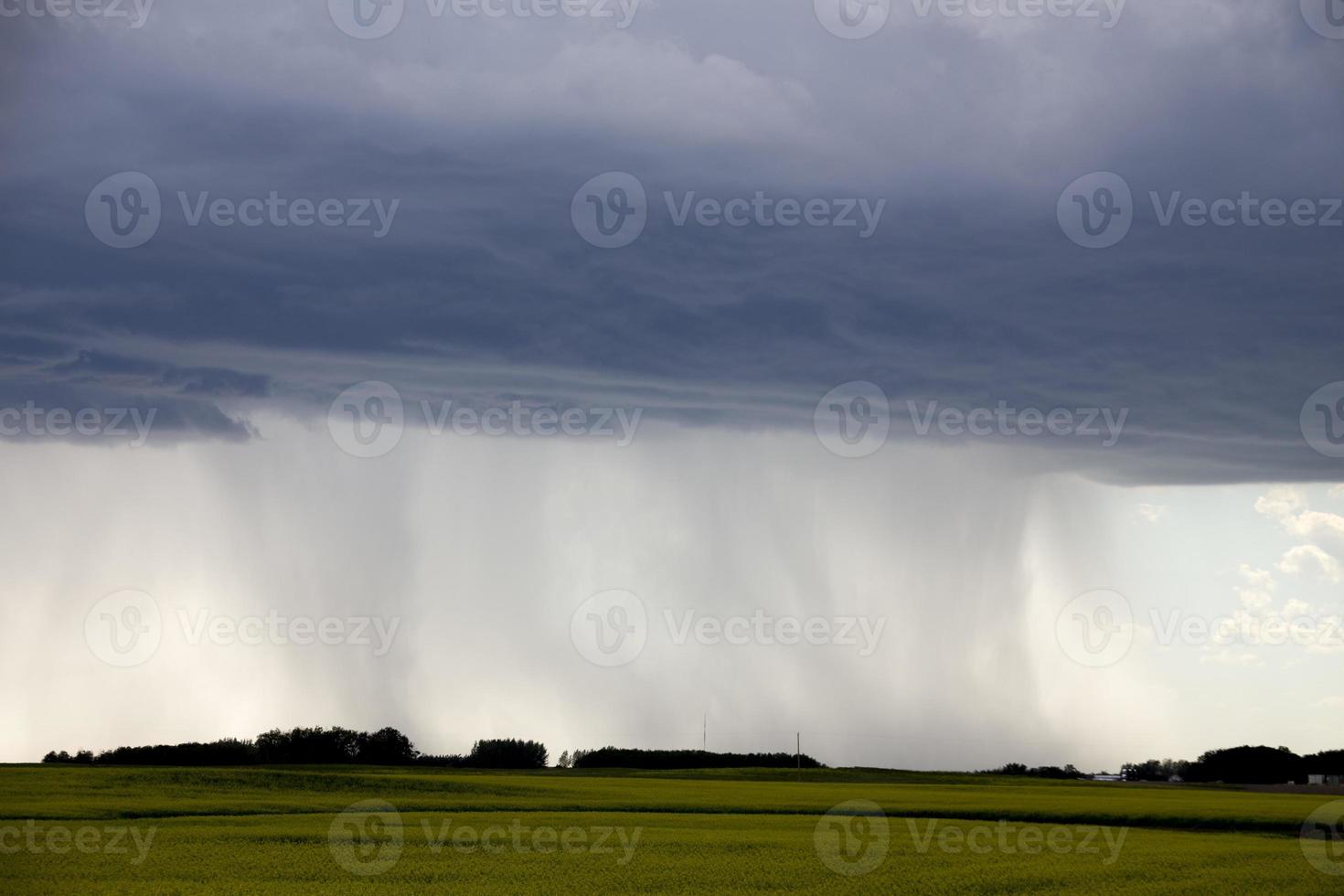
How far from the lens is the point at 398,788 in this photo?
90.2 meters

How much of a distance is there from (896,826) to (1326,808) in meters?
34.0

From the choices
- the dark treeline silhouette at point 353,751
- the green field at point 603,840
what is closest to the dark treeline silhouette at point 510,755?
the dark treeline silhouette at point 353,751

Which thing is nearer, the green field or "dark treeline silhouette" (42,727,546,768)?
the green field

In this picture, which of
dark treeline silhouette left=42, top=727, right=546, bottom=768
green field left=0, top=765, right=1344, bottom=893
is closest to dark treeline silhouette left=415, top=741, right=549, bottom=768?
dark treeline silhouette left=42, top=727, right=546, bottom=768

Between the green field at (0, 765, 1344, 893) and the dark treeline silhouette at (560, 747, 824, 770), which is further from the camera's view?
the dark treeline silhouette at (560, 747, 824, 770)

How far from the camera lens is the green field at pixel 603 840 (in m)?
43.7

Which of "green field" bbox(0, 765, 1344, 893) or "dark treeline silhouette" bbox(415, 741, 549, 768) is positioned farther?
"dark treeline silhouette" bbox(415, 741, 549, 768)

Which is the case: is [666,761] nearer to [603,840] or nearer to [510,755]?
[510,755]

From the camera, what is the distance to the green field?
43.7 meters

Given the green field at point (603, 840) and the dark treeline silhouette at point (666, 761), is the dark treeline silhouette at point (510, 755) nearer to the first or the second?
the dark treeline silhouette at point (666, 761)

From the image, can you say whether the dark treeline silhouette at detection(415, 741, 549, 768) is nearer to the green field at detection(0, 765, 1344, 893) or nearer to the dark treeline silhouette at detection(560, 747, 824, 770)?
the dark treeline silhouette at detection(560, 747, 824, 770)

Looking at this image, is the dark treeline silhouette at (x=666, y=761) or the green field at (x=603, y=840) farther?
the dark treeline silhouette at (x=666, y=761)

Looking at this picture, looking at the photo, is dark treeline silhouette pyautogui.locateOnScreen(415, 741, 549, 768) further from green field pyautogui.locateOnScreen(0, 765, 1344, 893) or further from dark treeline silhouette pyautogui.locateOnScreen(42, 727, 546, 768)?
green field pyautogui.locateOnScreen(0, 765, 1344, 893)

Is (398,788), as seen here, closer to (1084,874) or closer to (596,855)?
(596,855)
